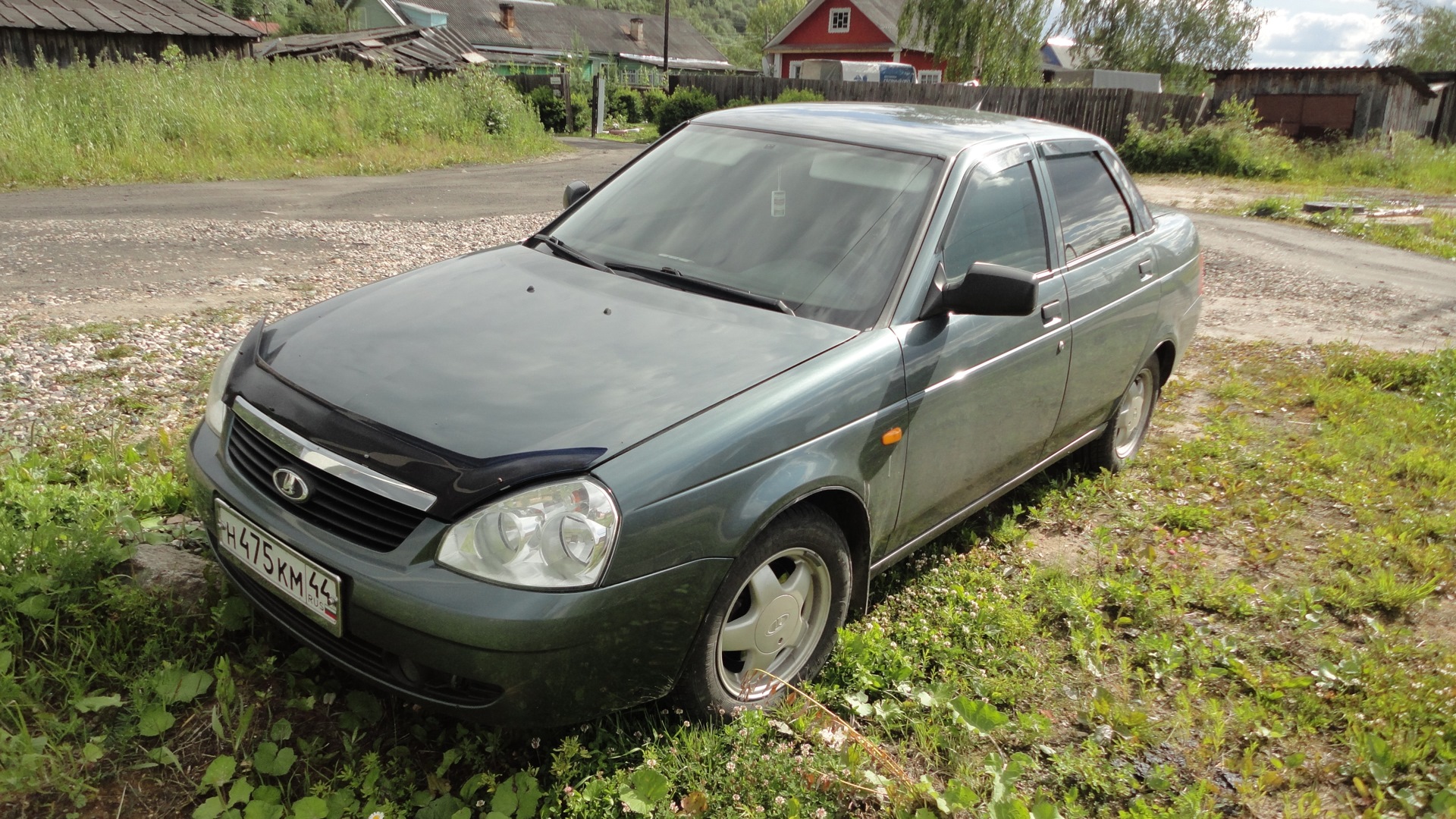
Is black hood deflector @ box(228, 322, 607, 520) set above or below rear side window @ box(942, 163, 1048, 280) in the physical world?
below

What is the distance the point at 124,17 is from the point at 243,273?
59.9 ft

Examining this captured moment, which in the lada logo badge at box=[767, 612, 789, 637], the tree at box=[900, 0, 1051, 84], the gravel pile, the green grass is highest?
the tree at box=[900, 0, 1051, 84]

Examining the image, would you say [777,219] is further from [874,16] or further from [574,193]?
[874,16]

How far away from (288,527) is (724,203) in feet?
6.30

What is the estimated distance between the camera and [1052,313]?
379 cm

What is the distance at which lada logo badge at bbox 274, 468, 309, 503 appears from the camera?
241 cm

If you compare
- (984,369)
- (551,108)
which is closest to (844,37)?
(551,108)

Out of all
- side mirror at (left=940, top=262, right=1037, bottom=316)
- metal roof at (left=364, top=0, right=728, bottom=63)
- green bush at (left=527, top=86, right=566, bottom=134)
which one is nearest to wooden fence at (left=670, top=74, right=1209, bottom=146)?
green bush at (left=527, top=86, right=566, bottom=134)

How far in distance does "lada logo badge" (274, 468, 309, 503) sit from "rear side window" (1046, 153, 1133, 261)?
3.08 m

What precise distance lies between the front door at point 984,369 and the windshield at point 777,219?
0.71ft

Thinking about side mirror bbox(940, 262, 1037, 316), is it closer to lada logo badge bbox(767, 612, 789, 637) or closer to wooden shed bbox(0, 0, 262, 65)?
lada logo badge bbox(767, 612, 789, 637)

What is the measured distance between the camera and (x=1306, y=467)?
5250mm

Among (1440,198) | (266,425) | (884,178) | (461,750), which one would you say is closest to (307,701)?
(461,750)

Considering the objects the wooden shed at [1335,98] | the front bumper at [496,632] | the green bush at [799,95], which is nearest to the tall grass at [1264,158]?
the wooden shed at [1335,98]
